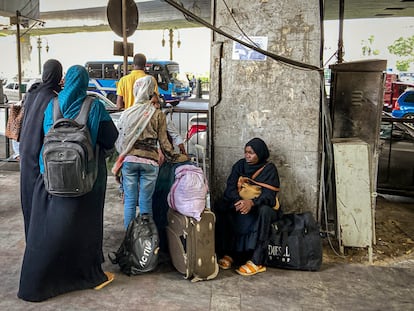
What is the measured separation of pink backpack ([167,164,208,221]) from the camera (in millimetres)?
3309

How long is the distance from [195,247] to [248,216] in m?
0.56

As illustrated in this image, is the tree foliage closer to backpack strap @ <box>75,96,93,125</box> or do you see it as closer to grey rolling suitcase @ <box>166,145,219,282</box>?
grey rolling suitcase @ <box>166,145,219,282</box>

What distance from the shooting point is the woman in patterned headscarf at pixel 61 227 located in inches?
116

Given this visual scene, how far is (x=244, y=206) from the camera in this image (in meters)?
3.47

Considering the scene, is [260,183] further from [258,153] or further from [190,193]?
[190,193]

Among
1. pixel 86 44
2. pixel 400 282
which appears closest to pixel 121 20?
pixel 400 282

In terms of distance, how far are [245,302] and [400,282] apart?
1290 mm

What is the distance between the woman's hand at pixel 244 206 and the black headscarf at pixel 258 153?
11.1 inches

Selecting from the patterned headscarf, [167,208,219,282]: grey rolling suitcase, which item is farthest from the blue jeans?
the patterned headscarf

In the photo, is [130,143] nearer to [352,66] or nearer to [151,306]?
[151,306]

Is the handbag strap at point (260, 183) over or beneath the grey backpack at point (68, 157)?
beneath

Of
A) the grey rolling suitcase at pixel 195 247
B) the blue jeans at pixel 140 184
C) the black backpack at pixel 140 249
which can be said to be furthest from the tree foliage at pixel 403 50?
the black backpack at pixel 140 249

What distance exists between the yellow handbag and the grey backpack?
4.25 ft

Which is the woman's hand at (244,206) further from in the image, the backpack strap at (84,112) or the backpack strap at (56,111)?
the backpack strap at (56,111)
